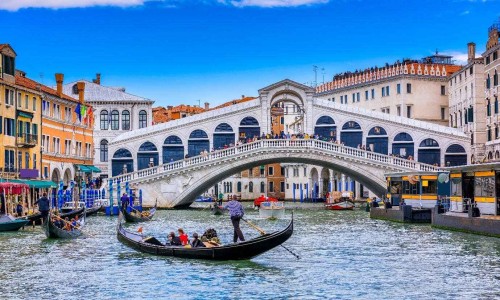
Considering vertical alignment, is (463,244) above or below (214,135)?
below

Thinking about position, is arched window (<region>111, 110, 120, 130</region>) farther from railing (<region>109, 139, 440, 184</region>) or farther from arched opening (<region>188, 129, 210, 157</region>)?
railing (<region>109, 139, 440, 184</region>)

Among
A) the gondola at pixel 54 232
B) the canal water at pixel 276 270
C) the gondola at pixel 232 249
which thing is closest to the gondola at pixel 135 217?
the canal water at pixel 276 270

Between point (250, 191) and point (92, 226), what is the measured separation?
129ft

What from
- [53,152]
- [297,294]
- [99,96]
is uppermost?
[99,96]

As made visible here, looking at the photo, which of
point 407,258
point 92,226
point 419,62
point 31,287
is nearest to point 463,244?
point 407,258

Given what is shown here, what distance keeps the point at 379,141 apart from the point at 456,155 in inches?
138

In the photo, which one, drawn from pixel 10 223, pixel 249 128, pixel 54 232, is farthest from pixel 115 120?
pixel 54 232

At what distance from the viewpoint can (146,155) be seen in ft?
148

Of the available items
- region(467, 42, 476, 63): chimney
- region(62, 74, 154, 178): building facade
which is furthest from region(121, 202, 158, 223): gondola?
region(467, 42, 476, 63): chimney

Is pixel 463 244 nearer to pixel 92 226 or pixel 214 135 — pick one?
pixel 92 226

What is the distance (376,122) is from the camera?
44.7m

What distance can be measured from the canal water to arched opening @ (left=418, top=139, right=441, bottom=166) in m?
19.7

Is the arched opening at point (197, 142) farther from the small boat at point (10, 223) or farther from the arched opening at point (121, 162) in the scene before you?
the small boat at point (10, 223)

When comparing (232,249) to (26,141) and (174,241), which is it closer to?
(174,241)
